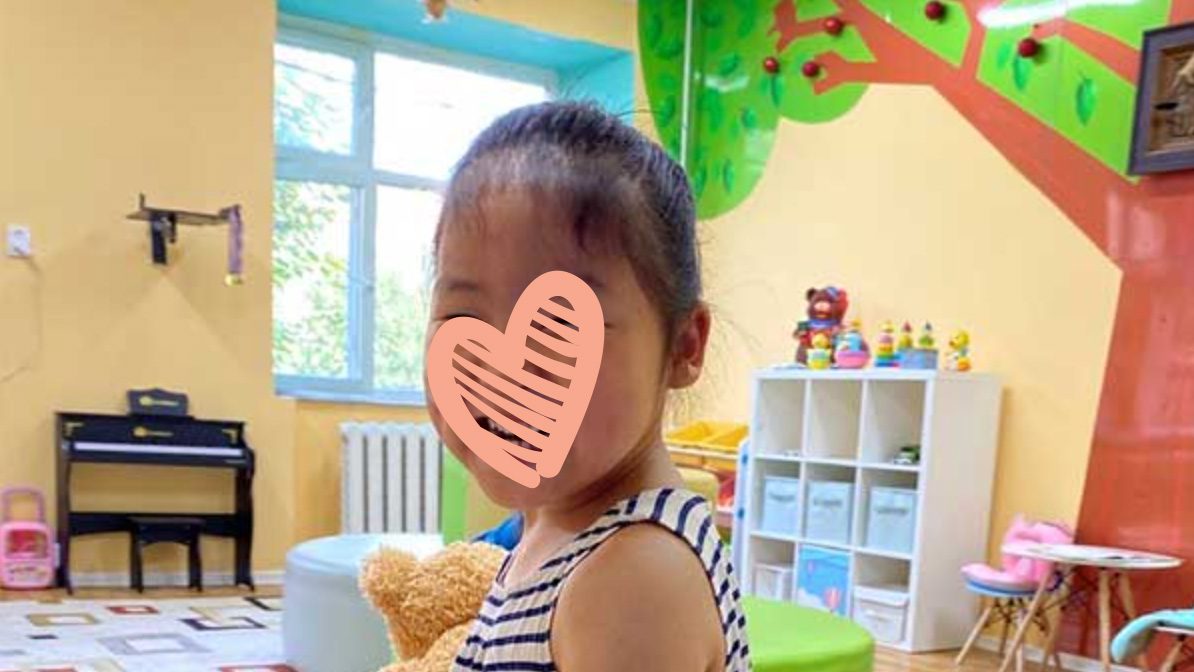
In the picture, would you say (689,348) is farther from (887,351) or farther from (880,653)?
(887,351)

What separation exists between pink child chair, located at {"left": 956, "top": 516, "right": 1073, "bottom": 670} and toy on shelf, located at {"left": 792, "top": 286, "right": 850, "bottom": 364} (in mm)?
1013

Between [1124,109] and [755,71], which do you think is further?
[755,71]

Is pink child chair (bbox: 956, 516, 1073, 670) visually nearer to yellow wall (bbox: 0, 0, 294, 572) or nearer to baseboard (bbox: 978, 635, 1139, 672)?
baseboard (bbox: 978, 635, 1139, 672)

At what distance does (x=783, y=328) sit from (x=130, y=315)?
2.70 m

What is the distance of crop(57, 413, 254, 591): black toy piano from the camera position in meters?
3.64

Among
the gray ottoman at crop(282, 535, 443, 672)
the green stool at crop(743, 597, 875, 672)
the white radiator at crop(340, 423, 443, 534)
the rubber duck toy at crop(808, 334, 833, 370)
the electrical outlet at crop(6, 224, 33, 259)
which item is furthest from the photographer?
the white radiator at crop(340, 423, 443, 534)

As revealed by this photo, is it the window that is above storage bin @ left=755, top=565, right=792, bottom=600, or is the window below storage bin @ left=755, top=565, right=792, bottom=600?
above

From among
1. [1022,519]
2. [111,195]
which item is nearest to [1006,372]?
[1022,519]

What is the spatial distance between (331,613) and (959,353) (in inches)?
92.8

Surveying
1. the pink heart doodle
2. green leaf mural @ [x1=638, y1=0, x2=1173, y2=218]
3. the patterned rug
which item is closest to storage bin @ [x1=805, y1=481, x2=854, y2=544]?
green leaf mural @ [x1=638, y1=0, x2=1173, y2=218]

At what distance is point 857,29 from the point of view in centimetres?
412

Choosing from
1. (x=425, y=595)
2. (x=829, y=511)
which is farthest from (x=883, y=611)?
(x=425, y=595)

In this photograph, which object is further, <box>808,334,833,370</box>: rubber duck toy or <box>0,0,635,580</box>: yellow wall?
<box>808,334,833,370</box>: rubber duck toy

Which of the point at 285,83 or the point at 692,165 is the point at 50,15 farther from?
the point at 692,165
